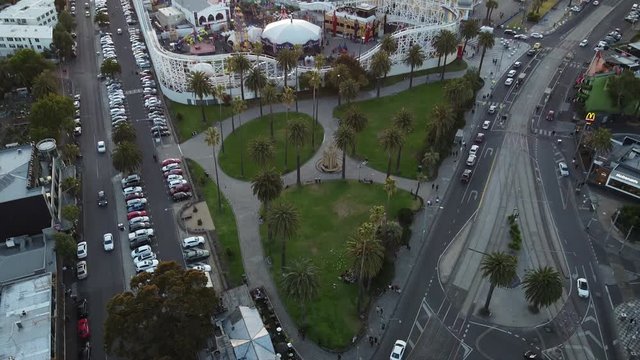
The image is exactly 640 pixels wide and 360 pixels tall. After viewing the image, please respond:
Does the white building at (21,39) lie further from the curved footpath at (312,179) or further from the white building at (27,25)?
the curved footpath at (312,179)

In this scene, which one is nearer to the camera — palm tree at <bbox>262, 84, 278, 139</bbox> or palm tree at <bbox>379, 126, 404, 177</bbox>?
palm tree at <bbox>379, 126, 404, 177</bbox>

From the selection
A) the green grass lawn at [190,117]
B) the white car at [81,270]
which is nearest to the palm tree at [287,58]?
the green grass lawn at [190,117]

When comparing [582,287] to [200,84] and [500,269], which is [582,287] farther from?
[200,84]

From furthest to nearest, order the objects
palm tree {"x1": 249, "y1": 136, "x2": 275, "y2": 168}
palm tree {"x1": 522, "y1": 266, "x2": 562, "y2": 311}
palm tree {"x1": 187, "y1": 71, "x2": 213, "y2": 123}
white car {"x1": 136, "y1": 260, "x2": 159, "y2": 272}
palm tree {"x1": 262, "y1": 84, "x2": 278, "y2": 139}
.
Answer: palm tree {"x1": 187, "y1": 71, "x2": 213, "y2": 123} < palm tree {"x1": 262, "y1": 84, "x2": 278, "y2": 139} < palm tree {"x1": 249, "y1": 136, "x2": 275, "y2": 168} < white car {"x1": 136, "y1": 260, "x2": 159, "y2": 272} < palm tree {"x1": 522, "y1": 266, "x2": 562, "y2": 311}

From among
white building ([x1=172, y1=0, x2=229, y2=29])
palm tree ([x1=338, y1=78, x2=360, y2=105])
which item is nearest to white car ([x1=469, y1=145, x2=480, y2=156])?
palm tree ([x1=338, y1=78, x2=360, y2=105])

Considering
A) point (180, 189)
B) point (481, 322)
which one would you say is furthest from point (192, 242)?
point (481, 322)

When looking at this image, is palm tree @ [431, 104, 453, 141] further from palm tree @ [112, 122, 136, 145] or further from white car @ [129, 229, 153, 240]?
palm tree @ [112, 122, 136, 145]

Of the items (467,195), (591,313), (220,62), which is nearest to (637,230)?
(591,313)

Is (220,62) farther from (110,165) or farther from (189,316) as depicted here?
(189,316)
